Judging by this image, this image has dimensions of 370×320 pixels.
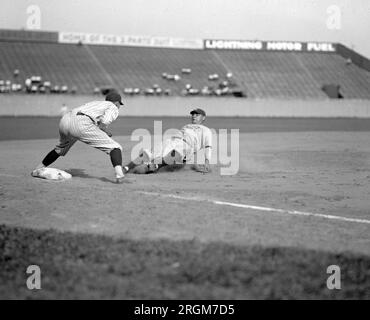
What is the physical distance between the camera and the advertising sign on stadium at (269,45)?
192 feet

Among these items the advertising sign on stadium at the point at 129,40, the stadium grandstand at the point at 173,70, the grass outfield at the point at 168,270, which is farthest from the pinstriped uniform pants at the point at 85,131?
the advertising sign on stadium at the point at 129,40

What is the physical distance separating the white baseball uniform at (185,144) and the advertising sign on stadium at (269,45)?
48.0m

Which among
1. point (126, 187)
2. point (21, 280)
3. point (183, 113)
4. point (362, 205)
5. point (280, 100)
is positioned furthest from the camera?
point (280, 100)

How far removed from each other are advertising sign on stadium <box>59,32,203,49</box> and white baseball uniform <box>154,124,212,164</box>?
1744 inches

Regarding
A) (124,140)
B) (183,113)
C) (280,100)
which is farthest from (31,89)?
(124,140)

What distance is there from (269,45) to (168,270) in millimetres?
57411

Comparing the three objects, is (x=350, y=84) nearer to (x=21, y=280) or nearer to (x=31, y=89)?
(x=31, y=89)

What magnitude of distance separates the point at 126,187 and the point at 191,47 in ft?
164

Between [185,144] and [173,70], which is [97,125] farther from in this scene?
[173,70]

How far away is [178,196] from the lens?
853 centimetres

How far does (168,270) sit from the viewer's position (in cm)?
471

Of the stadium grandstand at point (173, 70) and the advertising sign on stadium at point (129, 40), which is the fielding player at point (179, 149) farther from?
the advertising sign on stadium at point (129, 40)
